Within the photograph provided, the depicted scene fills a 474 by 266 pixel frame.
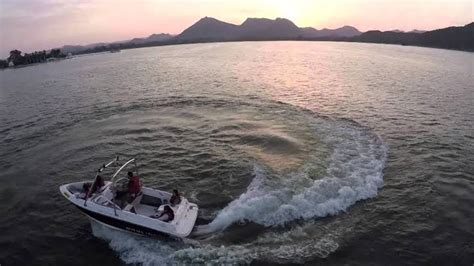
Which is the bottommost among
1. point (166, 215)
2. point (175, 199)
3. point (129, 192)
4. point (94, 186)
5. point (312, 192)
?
point (312, 192)

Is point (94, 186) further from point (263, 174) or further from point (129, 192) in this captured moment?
point (263, 174)

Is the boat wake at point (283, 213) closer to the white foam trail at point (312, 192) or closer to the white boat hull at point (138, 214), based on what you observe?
the white foam trail at point (312, 192)

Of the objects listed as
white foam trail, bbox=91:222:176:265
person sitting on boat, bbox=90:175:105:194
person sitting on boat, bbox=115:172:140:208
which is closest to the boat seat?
person sitting on boat, bbox=115:172:140:208

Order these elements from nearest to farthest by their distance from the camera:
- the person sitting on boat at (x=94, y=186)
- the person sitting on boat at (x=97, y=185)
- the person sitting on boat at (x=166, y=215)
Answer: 1. the person sitting on boat at (x=166, y=215)
2. the person sitting on boat at (x=94, y=186)
3. the person sitting on boat at (x=97, y=185)

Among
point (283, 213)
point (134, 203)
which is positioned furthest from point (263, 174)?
point (134, 203)

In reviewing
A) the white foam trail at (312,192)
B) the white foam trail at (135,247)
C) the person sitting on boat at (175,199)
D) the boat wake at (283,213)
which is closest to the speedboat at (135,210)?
the person sitting on boat at (175,199)

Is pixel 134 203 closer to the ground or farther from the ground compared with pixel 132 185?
closer to the ground
